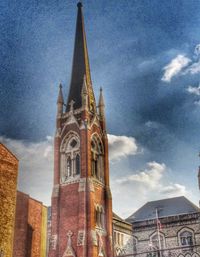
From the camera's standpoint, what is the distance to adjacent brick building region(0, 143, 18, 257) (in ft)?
73.7

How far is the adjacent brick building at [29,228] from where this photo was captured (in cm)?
2747

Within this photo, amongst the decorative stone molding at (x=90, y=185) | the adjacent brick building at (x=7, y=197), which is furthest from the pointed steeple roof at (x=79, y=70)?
the adjacent brick building at (x=7, y=197)

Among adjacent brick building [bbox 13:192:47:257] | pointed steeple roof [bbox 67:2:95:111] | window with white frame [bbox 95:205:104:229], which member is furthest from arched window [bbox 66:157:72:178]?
adjacent brick building [bbox 13:192:47:257]

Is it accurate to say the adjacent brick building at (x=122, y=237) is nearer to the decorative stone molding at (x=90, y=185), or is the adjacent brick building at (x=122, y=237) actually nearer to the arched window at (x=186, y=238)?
the arched window at (x=186, y=238)

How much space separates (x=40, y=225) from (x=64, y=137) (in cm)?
1584

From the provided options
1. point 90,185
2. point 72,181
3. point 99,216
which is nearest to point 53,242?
point 99,216

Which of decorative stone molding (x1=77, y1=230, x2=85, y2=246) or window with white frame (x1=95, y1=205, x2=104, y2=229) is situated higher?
window with white frame (x1=95, y1=205, x2=104, y2=229)

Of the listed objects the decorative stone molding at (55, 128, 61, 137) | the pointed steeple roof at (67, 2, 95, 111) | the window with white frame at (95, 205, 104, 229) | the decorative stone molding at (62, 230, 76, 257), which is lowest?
the decorative stone molding at (62, 230, 76, 257)

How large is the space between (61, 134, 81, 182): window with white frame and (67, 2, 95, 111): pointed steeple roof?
4.50m

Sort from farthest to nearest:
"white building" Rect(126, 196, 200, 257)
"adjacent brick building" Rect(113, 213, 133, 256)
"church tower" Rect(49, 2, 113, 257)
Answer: "white building" Rect(126, 196, 200, 257)
"adjacent brick building" Rect(113, 213, 133, 256)
"church tower" Rect(49, 2, 113, 257)

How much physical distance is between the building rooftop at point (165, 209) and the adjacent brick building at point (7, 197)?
2890 cm

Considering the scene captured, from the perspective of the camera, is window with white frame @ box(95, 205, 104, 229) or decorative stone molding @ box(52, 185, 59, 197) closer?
window with white frame @ box(95, 205, 104, 229)

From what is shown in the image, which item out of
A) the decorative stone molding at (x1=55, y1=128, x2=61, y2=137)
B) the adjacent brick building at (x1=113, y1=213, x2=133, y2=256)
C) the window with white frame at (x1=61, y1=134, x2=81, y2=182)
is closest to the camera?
the window with white frame at (x1=61, y1=134, x2=81, y2=182)

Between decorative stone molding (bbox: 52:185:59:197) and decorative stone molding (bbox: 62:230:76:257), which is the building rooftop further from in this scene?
decorative stone molding (bbox: 62:230:76:257)
